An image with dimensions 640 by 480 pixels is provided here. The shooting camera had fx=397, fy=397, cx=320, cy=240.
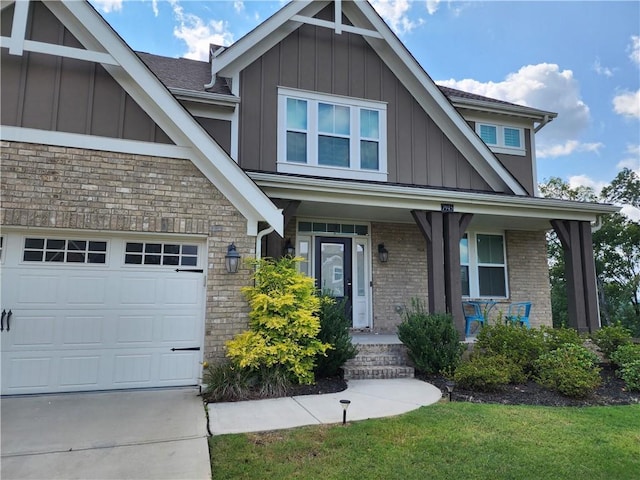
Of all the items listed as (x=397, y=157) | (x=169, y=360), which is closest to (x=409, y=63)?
(x=397, y=157)

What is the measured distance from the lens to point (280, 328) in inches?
229

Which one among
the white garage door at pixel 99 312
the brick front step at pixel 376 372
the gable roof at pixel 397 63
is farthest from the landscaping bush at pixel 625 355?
the white garage door at pixel 99 312

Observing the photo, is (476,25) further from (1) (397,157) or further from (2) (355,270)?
(2) (355,270)

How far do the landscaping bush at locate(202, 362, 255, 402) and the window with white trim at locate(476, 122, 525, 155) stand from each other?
30.9ft

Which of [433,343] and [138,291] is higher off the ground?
[138,291]

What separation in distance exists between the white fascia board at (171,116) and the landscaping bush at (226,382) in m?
2.15

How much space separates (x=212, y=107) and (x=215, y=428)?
662 centimetres

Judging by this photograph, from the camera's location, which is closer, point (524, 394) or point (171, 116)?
point (171, 116)

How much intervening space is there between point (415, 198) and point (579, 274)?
14.8 ft

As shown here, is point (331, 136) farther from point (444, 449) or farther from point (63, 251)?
point (444, 449)

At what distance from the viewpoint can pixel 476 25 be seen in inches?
598

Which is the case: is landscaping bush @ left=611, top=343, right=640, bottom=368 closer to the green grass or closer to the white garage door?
the green grass

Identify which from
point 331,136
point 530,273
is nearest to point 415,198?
point 331,136

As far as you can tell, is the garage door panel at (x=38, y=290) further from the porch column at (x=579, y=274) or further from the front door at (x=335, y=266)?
the porch column at (x=579, y=274)
